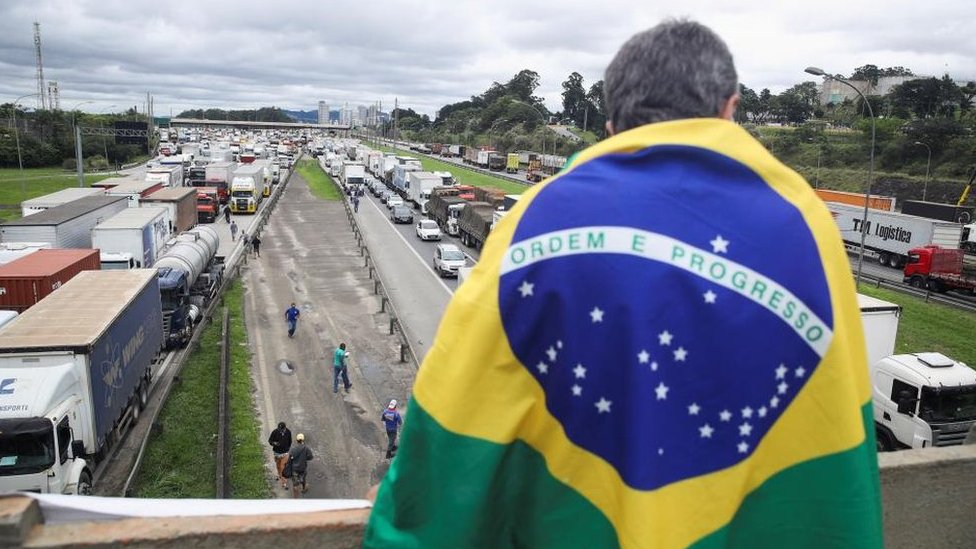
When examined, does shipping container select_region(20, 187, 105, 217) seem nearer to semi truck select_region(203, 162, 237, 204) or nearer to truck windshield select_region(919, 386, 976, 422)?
semi truck select_region(203, 162, 237, 204)

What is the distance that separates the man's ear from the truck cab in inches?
584

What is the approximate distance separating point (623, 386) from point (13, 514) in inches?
73.8

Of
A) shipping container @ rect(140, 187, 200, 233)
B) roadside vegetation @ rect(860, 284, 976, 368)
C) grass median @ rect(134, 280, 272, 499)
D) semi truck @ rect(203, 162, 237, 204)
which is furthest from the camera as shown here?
semi truck @ rect(203, 162, 237, 204)

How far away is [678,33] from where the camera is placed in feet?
5.08

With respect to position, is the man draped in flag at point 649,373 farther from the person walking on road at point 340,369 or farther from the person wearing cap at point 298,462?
the person walking on road at point 340,369


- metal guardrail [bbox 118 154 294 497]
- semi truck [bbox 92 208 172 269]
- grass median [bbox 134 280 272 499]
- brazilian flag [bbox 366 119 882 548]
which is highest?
brazilian flag [bbox 366 119 882 548]

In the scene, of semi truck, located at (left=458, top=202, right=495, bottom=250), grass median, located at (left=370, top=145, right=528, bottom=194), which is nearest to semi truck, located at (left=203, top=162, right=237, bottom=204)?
grass median, located at (left=370, top=145, right=528, bottom=194)

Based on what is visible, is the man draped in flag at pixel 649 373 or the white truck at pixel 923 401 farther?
the white truck at pixel 923 401

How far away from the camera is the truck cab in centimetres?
1423

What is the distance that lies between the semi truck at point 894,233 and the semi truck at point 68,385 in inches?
1279

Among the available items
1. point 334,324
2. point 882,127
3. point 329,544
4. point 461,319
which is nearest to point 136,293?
point 334,324

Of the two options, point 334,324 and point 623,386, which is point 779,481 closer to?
point 623,386

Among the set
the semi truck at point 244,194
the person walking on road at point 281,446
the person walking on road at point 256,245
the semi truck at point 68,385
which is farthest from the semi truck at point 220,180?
the person walking on road at point 281,446

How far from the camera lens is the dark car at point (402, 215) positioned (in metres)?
48.9
